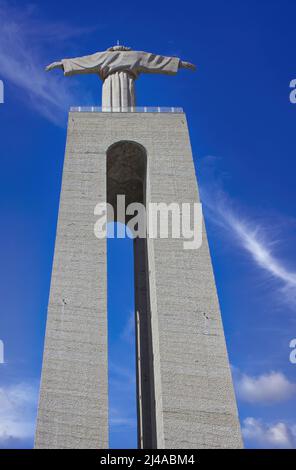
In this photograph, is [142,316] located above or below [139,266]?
below

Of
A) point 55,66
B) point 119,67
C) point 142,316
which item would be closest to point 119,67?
point 119,67

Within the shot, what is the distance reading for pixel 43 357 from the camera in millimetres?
14797

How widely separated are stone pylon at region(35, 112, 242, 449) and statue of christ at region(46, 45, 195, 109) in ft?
5.34

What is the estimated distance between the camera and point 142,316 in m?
20.1

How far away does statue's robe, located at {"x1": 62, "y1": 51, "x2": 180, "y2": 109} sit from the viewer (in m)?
21.3

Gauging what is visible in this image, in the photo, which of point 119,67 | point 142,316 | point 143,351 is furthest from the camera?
point 119,67

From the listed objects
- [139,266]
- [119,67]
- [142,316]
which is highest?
[119,67]

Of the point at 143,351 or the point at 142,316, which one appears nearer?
the point at 143,351

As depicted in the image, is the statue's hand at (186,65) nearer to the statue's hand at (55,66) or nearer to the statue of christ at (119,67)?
the statue of christ at (119,67)

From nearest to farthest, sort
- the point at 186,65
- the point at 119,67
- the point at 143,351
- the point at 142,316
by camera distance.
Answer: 1. the point at 143,351
2. the point at 142,316
3. the point at 119,67
4. the point at 186,65

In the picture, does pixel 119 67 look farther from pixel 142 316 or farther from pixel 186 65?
pixel 142 316

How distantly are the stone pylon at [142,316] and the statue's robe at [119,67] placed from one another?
1683 mm

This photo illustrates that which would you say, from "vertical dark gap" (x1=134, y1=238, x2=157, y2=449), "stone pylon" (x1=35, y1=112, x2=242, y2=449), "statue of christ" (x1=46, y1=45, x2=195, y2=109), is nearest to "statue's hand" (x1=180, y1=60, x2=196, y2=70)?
"statue of christ" (x1=46, y1=45, x2=195, y2=109)
